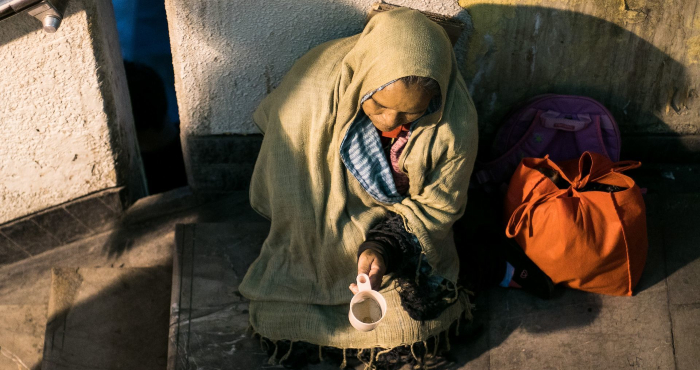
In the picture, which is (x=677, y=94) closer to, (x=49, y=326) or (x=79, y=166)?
(x=79, y=166)

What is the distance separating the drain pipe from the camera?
2404 millimetres

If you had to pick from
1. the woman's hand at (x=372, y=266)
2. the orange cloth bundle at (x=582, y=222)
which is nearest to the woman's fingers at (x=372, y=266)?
the woman's hand at (x=372, y=266)

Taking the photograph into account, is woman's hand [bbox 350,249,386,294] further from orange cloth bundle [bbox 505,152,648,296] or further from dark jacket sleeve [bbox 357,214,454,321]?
orange cloth bundle [bbox 505,152,648,296]

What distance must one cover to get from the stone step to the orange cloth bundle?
176 cm

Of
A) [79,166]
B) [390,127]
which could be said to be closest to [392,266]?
[390,127]

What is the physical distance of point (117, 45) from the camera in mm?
3168

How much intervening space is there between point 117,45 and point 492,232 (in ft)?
6.67

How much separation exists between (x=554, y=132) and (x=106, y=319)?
2378 mm

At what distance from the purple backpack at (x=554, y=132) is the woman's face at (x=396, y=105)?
1097mm

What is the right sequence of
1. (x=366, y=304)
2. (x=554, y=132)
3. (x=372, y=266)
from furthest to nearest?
(x=554, y=132) → (x=372, y=266) → (x=366, y=304)

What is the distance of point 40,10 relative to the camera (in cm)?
251

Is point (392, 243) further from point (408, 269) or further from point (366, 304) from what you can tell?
point (366, 304)

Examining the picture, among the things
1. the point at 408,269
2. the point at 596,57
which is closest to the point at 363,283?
the point at 408,269

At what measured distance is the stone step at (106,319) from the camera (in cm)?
307
